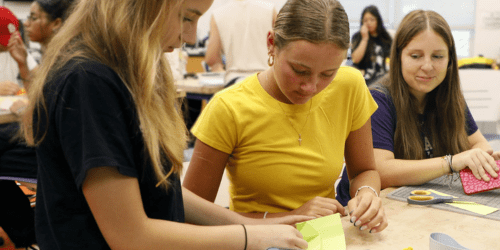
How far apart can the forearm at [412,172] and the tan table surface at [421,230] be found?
24 cm

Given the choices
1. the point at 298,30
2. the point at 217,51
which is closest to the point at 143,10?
the point at 298,30

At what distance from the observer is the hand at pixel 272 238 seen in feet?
2.78

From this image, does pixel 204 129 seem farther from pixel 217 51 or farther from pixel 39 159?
pixel 217 51

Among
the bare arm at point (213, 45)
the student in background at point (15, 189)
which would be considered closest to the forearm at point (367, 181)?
the student in background at point (15, 189)

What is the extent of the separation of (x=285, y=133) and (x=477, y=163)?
0.68m

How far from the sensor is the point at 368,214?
3.62 ft

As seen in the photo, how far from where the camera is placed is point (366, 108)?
1483 mm

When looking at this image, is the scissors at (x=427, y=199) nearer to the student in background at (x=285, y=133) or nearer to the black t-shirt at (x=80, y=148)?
the student in background at (x=285, y=133)

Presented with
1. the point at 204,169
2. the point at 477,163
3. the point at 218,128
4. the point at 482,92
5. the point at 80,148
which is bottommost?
the point at 482,92

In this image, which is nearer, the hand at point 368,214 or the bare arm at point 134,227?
the bare arm at point 134,227

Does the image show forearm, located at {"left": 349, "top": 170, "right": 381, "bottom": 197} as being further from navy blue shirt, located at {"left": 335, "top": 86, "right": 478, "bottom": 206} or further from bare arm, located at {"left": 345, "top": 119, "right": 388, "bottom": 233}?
navy blue shirt, located at {"left": 335, "top": 86, "right": 478, "bottom": 206}

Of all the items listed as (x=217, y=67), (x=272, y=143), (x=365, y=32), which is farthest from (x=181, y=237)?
(x=365, y=32)

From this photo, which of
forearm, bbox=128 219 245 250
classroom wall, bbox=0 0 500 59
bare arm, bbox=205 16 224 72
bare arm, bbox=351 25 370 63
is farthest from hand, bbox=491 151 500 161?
classroom wall, bbox=0 0 500 59

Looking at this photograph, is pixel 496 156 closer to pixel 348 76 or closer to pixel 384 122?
pixel 384 122
